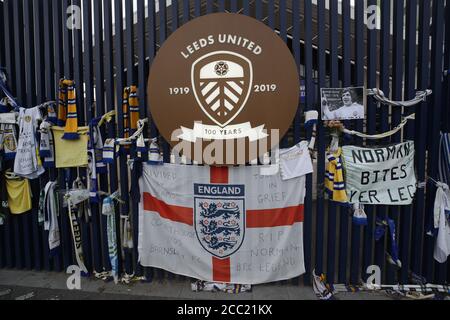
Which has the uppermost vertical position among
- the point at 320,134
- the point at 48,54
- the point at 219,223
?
the point at 48,54

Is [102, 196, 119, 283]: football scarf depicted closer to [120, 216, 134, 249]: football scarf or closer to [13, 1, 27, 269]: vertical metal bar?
[120, 216, 134, 249]: football scarf

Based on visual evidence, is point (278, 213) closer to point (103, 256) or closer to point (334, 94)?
point (334, 94)

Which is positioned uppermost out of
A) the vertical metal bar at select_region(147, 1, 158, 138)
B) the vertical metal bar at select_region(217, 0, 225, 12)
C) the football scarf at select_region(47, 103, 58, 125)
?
the vertical metal bar at select_region(217, 0, 225, 12)

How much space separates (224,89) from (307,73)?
94 centimetres

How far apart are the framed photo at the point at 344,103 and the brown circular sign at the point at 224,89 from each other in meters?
0.38

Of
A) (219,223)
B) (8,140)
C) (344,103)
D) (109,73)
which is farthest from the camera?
(8,140)

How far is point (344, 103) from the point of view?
3.17 metres

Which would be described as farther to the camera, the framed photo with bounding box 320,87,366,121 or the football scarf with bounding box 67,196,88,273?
the football scarf with bounding box 67,196,88,273

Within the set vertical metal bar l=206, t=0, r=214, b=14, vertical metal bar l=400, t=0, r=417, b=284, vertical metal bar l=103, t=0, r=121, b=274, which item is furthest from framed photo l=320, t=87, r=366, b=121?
vertical metal bar l=103, t=0, r=121, b=274

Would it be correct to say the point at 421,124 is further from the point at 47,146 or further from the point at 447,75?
the point at 47,146

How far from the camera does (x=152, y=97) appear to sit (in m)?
3.33

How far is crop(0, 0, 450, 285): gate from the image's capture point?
10.5 ft

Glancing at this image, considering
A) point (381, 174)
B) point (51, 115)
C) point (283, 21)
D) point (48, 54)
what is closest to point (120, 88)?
point (51, 115)

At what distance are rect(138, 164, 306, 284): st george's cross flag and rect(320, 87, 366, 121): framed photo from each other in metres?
0.80
